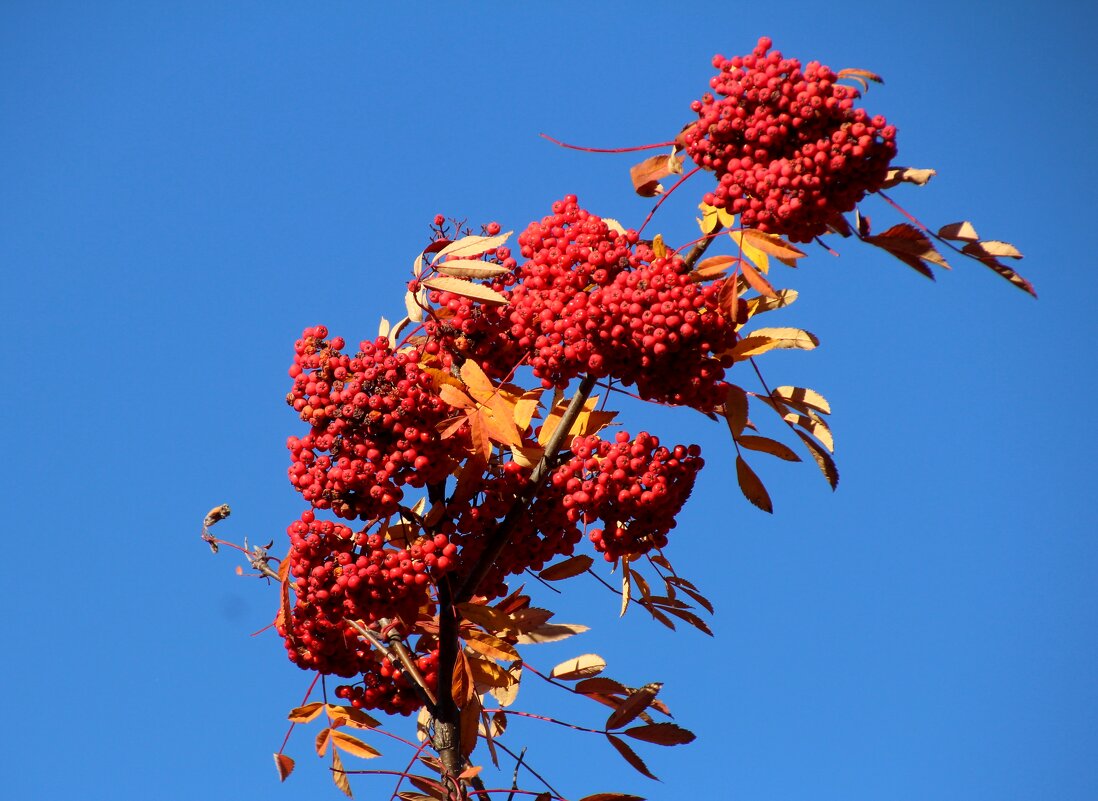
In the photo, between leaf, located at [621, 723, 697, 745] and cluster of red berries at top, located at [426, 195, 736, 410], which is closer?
cluster of red berries at top, located at [426, 195, 736, 410]

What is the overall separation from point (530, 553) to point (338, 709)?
767mm

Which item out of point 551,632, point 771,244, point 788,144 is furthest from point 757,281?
point 551,632

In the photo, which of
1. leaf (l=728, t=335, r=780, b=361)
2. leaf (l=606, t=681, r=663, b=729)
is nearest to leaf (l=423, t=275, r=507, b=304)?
leaf (l=728, t=335, r=780, b=361)

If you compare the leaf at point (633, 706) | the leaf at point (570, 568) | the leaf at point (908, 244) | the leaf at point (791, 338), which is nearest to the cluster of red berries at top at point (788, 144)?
the leaf at point (908, 244)

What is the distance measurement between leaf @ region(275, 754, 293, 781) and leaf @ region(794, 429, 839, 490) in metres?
1.72

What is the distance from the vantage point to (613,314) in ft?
9.33

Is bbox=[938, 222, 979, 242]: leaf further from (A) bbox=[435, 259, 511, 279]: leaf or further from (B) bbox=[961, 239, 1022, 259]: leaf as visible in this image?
(A) bbox=[435, 259, 511, 279]: leaf

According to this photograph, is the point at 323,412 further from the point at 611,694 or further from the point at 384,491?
the point at 611,694

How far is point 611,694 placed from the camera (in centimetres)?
363

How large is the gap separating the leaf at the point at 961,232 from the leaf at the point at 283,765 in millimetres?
2288

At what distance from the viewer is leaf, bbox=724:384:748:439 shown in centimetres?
316

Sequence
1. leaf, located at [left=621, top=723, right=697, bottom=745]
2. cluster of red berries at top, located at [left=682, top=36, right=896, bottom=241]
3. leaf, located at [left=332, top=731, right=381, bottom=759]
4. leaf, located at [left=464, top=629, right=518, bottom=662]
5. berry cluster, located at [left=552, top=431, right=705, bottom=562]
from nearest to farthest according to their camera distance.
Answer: cluster of red berries at top, located at [left=682, top=36, right=896, bottom=241]
berry cluster, located at [left=552, top=431, right=705, bottom=562]
leaf, located at [left=464, top=629, right=518, bottom=662]
leaf, located at [left=621, top=723, right=697, bottom=745]
leaf, located at [left=332, top=731, right=381, bottom=759]

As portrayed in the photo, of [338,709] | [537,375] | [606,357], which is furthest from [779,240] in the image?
[338,709]

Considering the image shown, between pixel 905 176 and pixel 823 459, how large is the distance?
788 millimetres
